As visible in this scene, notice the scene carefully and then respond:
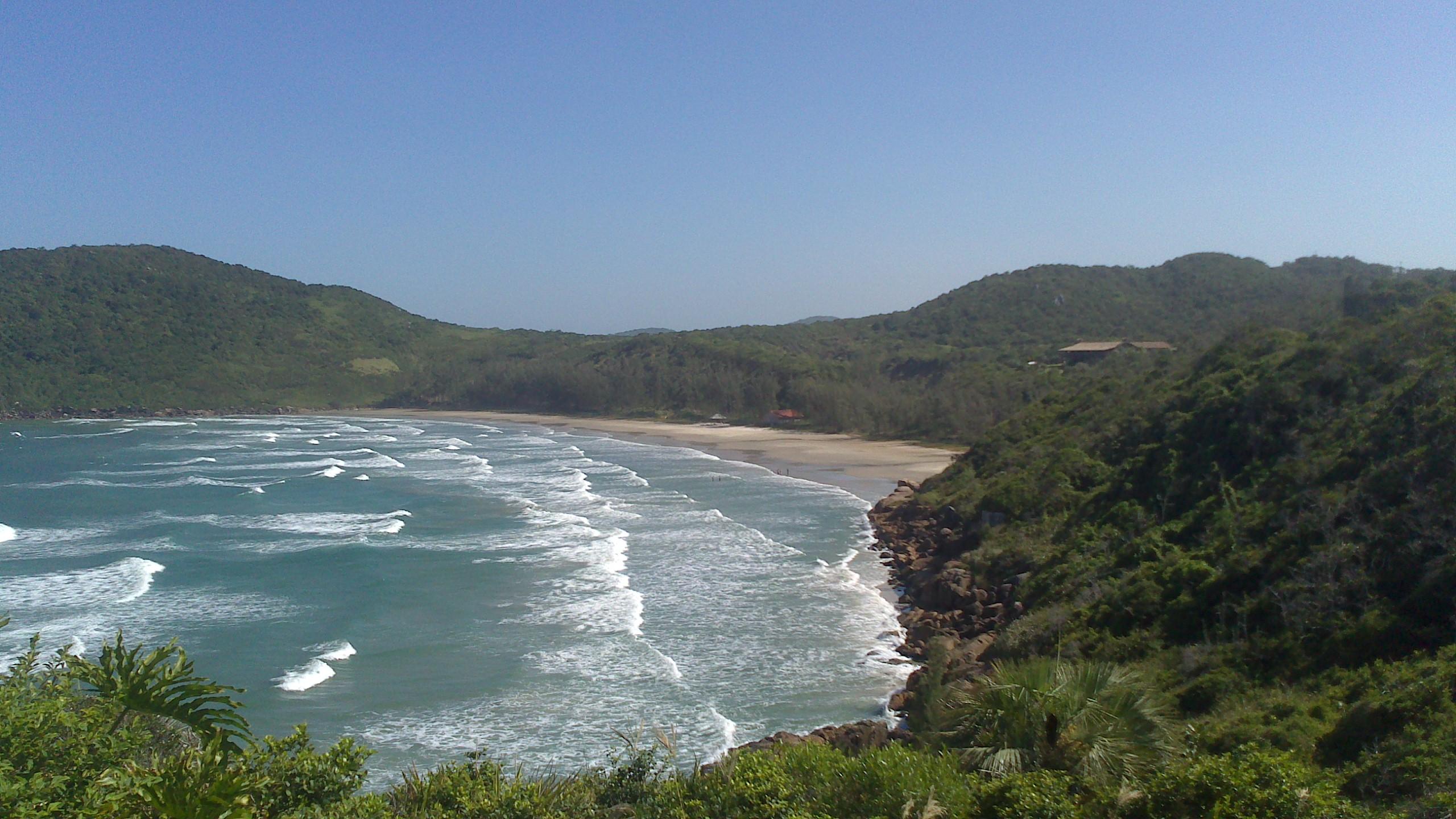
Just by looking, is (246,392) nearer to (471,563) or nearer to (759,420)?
(759,420)

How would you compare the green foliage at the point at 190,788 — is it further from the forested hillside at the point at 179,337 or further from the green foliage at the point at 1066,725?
the forested hillside at the point at 179,337

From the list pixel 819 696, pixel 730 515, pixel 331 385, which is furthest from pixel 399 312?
pixel 819 696

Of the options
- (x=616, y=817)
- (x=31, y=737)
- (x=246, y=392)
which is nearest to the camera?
(x=31, y=737)

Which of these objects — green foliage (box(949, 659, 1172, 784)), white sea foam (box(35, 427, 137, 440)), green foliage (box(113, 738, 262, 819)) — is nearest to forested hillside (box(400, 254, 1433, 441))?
white sea foam (box(35, 427, 137, 440))

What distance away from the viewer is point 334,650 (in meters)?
20.6

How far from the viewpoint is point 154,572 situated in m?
27.9

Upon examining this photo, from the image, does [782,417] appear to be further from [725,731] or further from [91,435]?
[725,731]

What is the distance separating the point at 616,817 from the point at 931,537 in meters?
21.2

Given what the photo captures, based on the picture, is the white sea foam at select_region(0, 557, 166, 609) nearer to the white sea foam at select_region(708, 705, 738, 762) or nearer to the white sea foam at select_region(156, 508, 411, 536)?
the white sea foam at select_region(156, 508, 411, 536)

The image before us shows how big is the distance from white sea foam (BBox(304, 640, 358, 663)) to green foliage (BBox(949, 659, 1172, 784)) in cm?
1497

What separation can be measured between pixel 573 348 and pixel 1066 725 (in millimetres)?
129516

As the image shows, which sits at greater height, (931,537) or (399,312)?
(399,312)

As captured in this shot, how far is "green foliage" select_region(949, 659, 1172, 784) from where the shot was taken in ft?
25.4

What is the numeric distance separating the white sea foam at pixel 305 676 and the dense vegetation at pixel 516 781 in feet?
32.1
